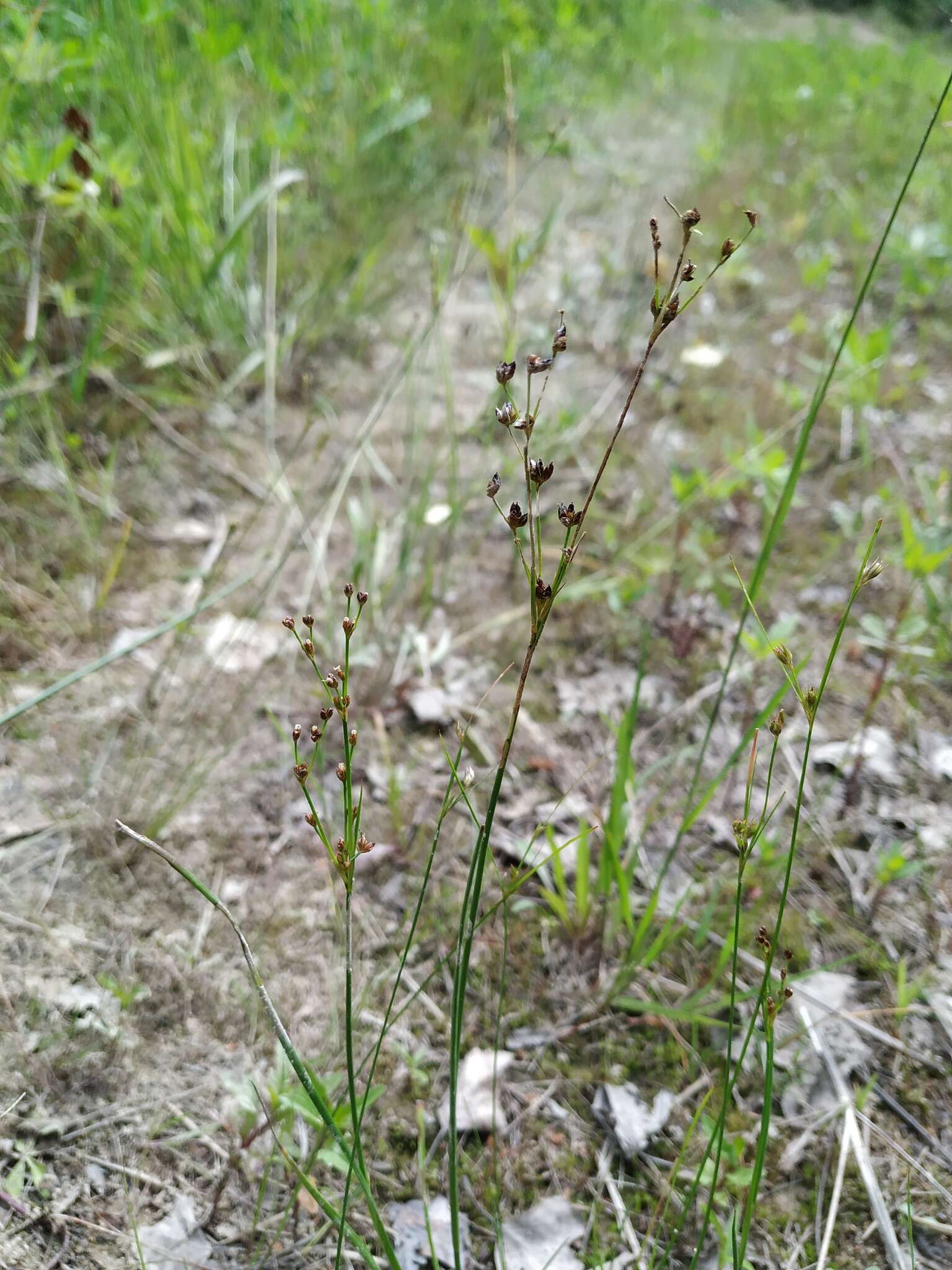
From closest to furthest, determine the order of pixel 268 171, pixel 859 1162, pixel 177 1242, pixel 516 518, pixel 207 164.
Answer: pixel 516 518 → pixel 177 1242 → pixel 859 1162 → pixel 207 164 → pixel 268 171

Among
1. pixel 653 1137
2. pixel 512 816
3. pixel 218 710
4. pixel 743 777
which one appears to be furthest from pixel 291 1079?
pixel 743 777

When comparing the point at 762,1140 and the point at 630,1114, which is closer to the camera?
the point at 762,1140

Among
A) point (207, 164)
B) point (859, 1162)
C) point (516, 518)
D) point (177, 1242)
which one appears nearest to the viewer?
point (516, 518)

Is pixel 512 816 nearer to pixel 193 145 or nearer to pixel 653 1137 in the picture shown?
pixel 653 1137

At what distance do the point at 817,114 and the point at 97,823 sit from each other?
6594mm

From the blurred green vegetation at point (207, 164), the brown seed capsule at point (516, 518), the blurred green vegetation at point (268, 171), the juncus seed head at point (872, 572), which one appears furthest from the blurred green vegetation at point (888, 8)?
the brown seed capsule at point (516, 518)

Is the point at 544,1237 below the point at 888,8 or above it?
below

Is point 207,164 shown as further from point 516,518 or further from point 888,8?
point 888,8

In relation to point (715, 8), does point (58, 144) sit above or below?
below

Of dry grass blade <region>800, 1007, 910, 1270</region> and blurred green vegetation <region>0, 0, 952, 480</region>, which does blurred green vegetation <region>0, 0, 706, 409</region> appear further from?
dry grass blade <region>800, 1007, 910, 1270</region>

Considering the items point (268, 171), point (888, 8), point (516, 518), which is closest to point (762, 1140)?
point (516, 518)

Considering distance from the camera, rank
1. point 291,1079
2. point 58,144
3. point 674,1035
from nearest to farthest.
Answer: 1. point 291,1079
2. point 674,1035
3. point 58,144

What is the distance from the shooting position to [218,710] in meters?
1.57

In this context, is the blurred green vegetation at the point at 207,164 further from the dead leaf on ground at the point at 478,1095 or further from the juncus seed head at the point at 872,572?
the dead leaf on ground at the point at 478,1095
